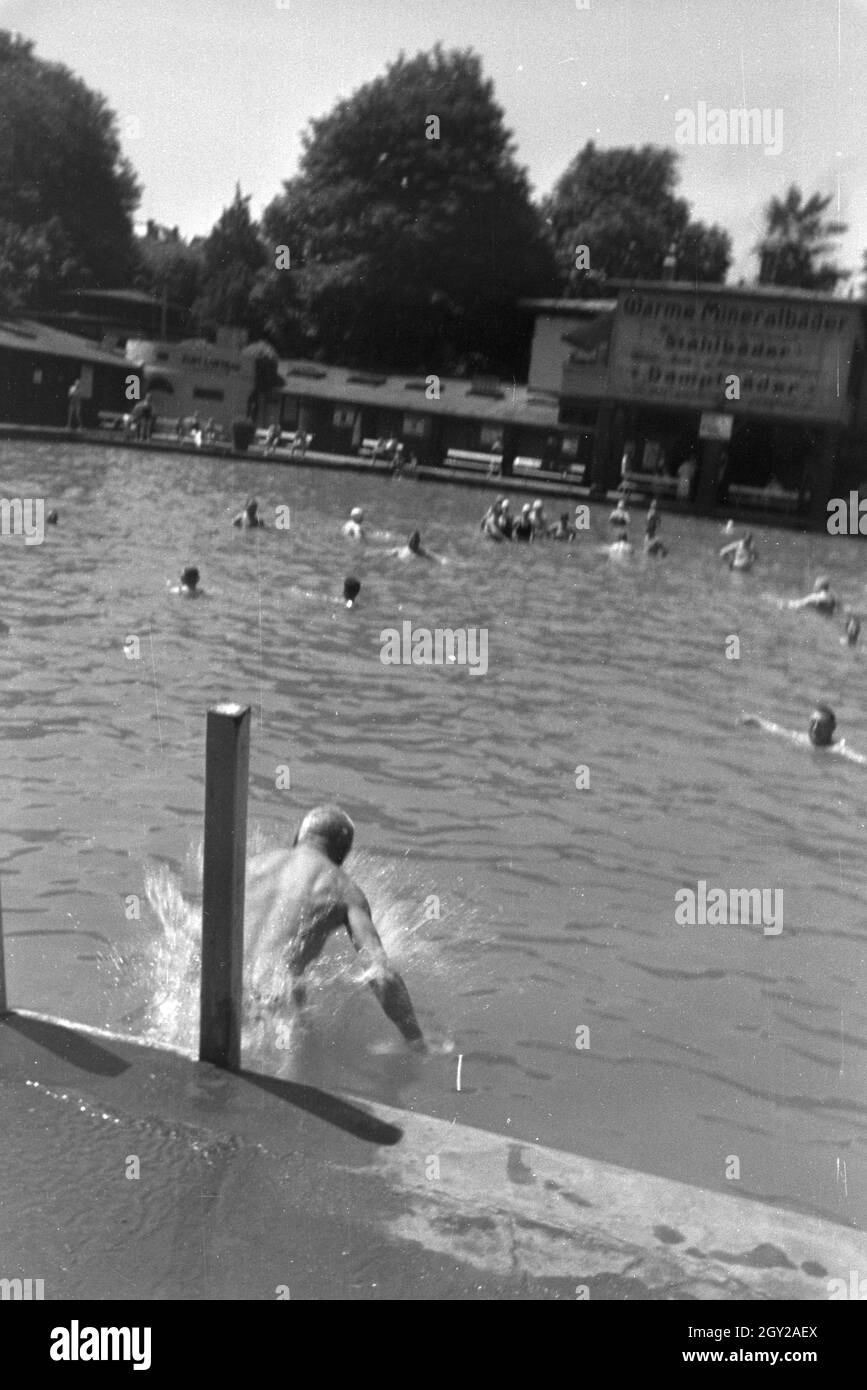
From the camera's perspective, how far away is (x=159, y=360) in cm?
2144

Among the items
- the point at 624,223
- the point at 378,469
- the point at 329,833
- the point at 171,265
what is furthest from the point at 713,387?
the point at 329,833

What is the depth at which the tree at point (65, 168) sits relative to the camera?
1248cm

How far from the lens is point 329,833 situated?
549 centimetres

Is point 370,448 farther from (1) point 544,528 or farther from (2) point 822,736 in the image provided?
(2) point 822,736

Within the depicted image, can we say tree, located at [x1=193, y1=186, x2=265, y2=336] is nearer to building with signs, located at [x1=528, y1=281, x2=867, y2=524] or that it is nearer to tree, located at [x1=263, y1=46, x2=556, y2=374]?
tree, located at [x1=263, y1=46, x2=556, y2=374]

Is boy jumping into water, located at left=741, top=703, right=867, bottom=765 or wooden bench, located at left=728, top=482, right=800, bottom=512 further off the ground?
wooden bench, located at left=728, top=482, right=800, bottom=512

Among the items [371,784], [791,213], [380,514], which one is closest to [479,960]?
[371,784]

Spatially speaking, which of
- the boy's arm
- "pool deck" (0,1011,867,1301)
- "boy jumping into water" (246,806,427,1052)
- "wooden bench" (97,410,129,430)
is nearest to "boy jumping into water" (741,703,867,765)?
"boy jumping into water" (246,806,427,1052)

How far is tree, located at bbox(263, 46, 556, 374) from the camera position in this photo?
1078 cm

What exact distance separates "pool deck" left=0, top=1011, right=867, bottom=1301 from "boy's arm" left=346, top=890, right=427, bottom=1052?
149cm

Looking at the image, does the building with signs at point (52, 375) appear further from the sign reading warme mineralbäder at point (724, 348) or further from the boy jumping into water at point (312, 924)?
the boy jumping into water at point (312, 924)

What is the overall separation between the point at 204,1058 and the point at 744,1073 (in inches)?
113

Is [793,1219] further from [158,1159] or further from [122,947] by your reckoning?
[122,947]
